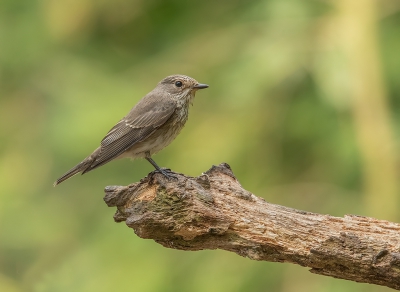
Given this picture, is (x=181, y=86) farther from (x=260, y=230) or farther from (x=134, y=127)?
(x=260, y=230)

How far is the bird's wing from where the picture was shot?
5586 millimetres

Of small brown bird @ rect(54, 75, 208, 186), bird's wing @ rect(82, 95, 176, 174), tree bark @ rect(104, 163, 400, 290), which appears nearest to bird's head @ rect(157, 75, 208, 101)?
small brown bird @ rect(54, 75, 208, 186)

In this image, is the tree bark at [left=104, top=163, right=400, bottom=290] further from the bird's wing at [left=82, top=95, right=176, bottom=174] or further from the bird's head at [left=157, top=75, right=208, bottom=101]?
the bird's head at [left=157, top=75, right=208, bottom=101]

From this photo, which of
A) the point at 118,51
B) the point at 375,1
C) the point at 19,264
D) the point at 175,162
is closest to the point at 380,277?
the point at 175,162

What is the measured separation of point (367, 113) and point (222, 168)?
1901 mm

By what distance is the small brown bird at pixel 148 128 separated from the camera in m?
5.60

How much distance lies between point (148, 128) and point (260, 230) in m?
1.79

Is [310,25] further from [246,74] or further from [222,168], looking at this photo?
[222,168]

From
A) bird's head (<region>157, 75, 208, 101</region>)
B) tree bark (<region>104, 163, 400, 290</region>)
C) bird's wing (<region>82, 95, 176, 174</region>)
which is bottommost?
tree bark (<region>104, 163, 400, 290</region>)

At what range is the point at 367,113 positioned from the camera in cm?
596

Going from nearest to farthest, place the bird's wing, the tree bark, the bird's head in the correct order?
1. the tree bark
2. the bird's wing
3. the bird's head

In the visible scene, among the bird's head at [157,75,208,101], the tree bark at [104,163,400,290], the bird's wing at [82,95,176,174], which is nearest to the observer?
the tree bark at [104,163,400,290]

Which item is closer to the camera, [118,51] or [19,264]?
[19,264]

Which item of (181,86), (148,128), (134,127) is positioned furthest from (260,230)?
(181,86)
